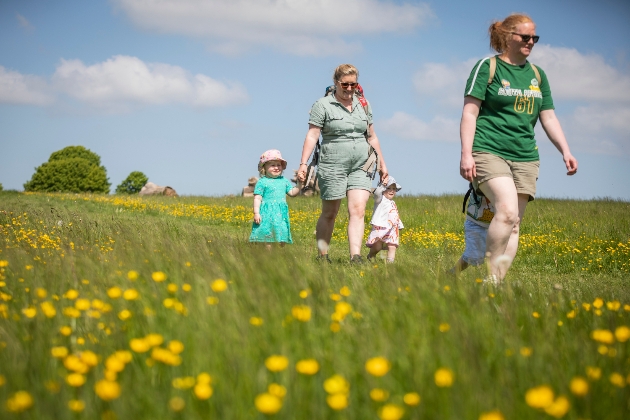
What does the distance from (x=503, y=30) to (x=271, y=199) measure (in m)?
3.83

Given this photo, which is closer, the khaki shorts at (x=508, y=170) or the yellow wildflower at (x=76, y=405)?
the yellow wildflower at (x=76, y=405)

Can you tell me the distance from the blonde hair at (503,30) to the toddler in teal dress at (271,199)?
3.32m

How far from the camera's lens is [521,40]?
5.73m

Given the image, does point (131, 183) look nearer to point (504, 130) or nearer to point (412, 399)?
point (504, 130)

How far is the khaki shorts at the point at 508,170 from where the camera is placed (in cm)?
572

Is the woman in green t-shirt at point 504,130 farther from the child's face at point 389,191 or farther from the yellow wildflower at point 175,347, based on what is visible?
the child's face at point 389,191

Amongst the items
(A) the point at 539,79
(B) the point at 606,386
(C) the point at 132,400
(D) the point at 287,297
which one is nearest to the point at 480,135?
(A) the point at 539,79

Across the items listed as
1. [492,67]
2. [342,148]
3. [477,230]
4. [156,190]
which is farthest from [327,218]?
[156,190]

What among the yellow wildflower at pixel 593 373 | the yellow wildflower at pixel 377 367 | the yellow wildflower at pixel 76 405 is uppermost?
the yellow wildflower at pixel 377 367

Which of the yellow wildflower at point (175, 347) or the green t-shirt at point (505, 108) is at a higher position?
the green t-shirt at point (505, 108)

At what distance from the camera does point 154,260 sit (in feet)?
13.1

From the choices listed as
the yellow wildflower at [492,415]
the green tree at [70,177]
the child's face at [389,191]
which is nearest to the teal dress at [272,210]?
the child's face at [389,191]

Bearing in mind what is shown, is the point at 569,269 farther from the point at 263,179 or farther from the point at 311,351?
the point at 311,351

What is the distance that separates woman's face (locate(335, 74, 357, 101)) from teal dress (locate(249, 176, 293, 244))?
157cm
